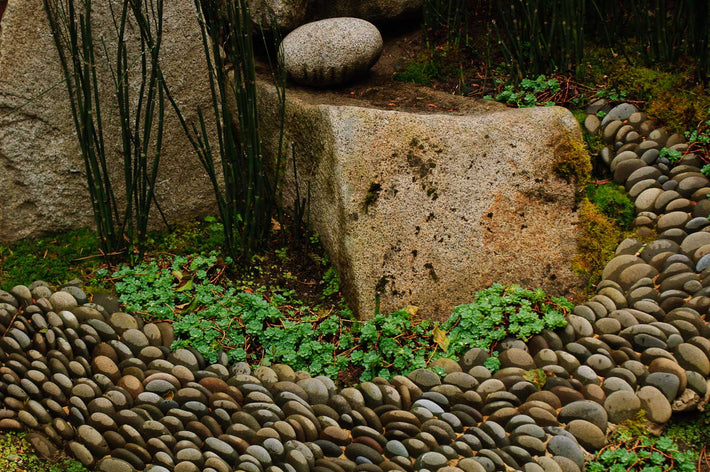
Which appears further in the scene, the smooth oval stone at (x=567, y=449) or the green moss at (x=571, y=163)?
the green moss at (x=571, y=163)

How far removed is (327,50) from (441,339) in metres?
1.47

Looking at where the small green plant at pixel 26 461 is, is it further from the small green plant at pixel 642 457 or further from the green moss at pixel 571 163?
the green moss at pixel 571 163

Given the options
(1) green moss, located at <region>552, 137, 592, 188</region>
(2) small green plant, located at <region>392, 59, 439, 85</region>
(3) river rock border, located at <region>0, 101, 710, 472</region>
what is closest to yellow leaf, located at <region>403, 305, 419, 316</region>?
(3) river rock border, located at <region>0, 101, 710, 472</region>

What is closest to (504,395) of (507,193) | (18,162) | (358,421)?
(358,421)

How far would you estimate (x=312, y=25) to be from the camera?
3301mm

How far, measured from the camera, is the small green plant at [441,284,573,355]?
2479mm

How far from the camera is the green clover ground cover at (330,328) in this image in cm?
248

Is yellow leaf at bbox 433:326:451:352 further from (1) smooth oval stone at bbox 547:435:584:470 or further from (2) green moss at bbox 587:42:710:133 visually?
(2) green moss at bbox 587:42:710:133

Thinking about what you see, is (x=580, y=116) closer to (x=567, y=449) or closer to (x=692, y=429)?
(x=692, y=429)

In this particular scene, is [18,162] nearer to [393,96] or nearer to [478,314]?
[393,96]

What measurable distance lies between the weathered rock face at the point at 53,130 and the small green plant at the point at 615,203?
175 cm

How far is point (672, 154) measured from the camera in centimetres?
302

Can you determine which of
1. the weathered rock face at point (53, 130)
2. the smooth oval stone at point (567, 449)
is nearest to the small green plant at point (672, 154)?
the smooth oval stone at point (567, 449)

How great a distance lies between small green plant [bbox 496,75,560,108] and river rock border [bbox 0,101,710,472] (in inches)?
41.4
